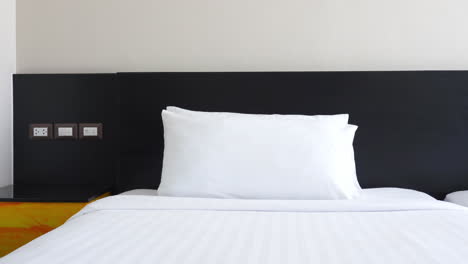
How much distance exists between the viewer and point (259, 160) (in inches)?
80.9

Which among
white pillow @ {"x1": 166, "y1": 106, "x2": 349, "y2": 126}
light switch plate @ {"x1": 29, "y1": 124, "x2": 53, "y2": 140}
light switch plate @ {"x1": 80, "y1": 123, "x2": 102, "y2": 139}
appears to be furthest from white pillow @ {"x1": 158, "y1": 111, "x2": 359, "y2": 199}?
light switch plate @ {"x1": 29, "y1": 124, "x2": 53, "y2": 140}

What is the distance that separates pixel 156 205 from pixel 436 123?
1512 mm

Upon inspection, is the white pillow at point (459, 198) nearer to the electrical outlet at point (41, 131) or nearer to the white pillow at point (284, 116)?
the white pillow at point (284, 116)

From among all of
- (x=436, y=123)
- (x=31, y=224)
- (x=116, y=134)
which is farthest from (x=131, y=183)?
(x=436, y=123)

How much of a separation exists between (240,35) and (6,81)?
1322mm

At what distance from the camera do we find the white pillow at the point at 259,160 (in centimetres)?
202

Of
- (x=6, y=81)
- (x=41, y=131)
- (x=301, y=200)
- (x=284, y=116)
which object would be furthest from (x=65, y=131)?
(x=301, y=200)

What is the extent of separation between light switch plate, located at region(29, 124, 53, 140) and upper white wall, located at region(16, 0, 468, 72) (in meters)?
0.33

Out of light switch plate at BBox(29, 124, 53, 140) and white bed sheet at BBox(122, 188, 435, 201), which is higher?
light switch plate at BBox(29, 124, 53, 140)

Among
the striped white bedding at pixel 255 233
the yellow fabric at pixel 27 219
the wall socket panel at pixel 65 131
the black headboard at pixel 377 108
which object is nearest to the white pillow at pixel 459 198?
the black headboard at pixel 377 108

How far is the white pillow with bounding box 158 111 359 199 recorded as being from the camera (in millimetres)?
2023

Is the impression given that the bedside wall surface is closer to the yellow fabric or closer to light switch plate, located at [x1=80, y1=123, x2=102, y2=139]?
light switch plate, located at [x1=80, y1=123, x2=102, y2=139]

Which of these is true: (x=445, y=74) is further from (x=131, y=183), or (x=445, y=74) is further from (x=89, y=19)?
(x=89, y=19)

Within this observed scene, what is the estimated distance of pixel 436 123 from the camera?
243cm
